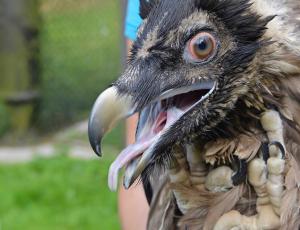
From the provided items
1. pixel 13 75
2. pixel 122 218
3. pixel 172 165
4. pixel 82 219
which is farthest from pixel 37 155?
pixel 172 165

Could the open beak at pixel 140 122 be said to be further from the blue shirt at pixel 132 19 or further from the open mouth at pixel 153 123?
the blue shirt at pixel 132 19

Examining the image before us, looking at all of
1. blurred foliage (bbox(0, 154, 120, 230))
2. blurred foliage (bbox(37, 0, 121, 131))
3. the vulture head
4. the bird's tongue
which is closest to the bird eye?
the vulture head

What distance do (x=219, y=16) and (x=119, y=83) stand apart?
0.88ft

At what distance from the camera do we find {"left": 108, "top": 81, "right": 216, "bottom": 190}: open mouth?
1687 mm

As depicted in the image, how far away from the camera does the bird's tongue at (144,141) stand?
1688 mm

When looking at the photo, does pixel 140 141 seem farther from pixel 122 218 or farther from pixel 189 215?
pixel 122 218

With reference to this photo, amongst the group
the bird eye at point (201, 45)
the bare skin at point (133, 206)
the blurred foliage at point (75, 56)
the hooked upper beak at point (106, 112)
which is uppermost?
the bird eye at point (201, 45)

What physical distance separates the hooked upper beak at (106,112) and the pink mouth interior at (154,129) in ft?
0.20

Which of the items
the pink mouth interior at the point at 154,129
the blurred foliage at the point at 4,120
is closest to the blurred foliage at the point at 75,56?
the blurred foliage at the point at 4,120

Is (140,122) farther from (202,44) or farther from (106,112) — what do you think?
(202,44)

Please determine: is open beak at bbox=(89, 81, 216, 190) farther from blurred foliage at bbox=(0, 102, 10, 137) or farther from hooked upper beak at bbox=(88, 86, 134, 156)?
blurred foliage at bbox=(0, 102, 10, 137)

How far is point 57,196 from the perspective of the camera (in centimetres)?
526

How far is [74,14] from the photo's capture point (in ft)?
22.4

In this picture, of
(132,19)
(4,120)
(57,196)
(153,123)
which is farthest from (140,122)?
(4,120)
